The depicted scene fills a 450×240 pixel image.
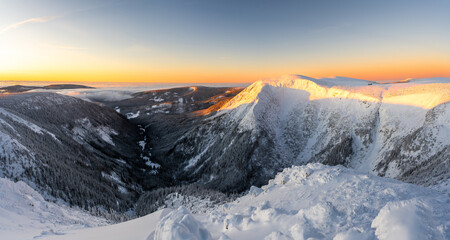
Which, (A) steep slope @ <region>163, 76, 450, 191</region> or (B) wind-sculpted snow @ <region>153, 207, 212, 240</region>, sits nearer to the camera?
(B) wind-sculpted snow @ <region>153, 207, 212, 240</region>

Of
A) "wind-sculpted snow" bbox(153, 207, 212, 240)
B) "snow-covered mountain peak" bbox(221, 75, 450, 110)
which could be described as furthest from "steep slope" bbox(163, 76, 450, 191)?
"wind-sculpted snow" bbox(153, 207, 212, 240)

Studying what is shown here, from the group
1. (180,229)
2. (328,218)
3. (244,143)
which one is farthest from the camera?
(244,143)

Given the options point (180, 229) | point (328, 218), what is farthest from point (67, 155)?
point (328, 218)

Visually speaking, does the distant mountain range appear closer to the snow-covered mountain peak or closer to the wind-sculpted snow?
the snow-covered mountain peak

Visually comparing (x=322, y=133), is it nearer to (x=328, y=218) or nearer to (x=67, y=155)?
(x=328, y=218)

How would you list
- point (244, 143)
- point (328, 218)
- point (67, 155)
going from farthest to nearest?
point (244, 143) → point (67, 155) → point (328, 218)

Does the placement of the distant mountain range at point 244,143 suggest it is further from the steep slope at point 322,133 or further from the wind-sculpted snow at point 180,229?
the wind-sculpted snow at point 180,229

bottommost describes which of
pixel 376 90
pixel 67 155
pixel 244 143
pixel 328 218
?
pixel 244 143
